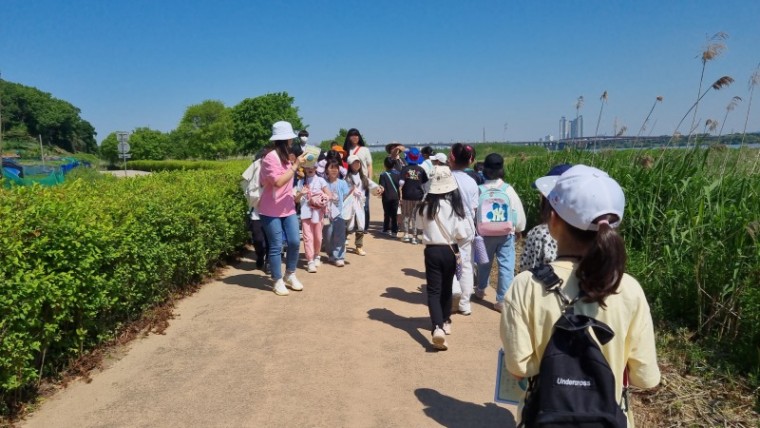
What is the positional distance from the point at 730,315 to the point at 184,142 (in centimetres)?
7046

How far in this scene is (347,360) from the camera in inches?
167

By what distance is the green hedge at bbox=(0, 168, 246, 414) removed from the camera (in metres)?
3.02

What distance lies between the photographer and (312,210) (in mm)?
7008

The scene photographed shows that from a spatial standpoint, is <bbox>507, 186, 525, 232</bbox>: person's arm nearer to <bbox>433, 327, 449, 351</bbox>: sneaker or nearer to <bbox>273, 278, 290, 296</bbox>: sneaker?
<bbox>433, 327, 449, 351</bbox>: sneaker

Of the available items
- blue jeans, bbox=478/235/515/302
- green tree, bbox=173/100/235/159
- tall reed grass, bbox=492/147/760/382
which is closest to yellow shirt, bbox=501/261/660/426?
tall reed grass, bbox=492/147/760/382

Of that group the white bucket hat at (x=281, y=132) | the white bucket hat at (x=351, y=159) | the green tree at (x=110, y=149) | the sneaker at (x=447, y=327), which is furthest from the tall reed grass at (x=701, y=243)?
the green tree at (x=110, y=149)

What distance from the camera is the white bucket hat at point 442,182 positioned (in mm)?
4527

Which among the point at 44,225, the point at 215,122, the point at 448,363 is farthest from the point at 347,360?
the point at 215,122

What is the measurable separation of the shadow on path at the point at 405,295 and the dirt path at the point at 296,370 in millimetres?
42

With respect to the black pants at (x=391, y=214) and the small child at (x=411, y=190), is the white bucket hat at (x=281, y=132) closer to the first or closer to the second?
the small child at (x=411, y=190)

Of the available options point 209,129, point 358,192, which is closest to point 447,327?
point 358,192

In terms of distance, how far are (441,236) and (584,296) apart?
9.02ft

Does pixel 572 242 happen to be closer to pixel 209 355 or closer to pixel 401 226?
pixel 209 355

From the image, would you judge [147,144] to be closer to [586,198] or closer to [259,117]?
[259,117]
